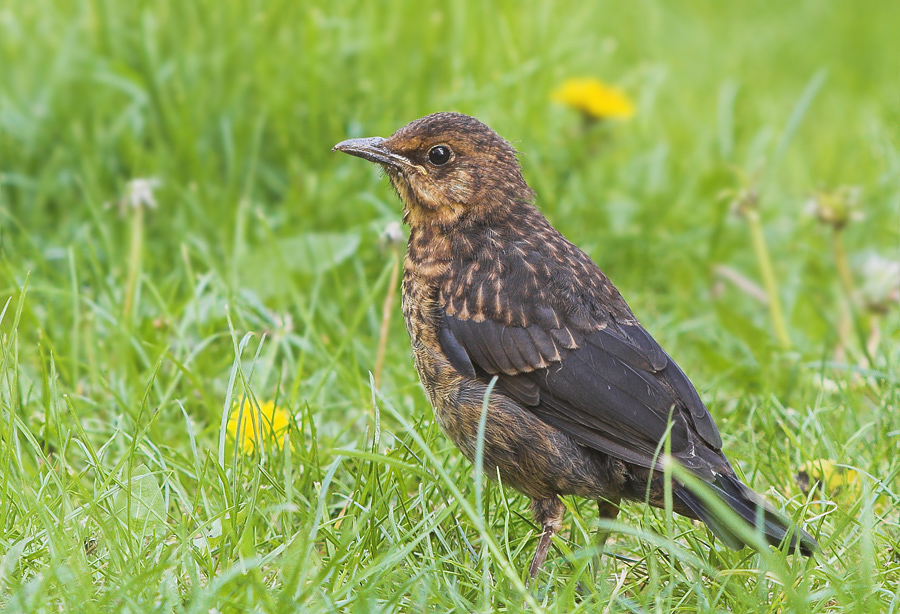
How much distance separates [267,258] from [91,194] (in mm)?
1053

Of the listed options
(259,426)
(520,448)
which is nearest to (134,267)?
(259,426)

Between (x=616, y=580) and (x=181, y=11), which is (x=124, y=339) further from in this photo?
(x=181, y=11)

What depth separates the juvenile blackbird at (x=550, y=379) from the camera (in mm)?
2969

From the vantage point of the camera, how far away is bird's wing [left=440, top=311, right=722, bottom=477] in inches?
117

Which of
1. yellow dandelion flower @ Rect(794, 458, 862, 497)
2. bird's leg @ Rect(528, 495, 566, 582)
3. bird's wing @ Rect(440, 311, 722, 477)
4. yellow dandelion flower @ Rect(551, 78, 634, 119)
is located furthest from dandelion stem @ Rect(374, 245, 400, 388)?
yellow dandelion flower @ Rect(551, 78, 634, 119)

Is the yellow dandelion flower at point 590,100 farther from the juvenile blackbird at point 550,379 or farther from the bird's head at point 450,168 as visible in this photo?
the juvenile blackbird at point 550,379

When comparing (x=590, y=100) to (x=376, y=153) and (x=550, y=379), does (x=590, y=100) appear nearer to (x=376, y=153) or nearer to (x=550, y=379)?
(x=376, y=153)

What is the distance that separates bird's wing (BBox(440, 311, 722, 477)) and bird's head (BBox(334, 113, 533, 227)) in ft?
1.67

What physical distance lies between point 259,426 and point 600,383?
105 centimetres

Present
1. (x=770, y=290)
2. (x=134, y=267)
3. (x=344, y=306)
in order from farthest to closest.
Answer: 1. (x=770, y=290)
2. (x=344, y=306)
3. (x=134, y=267)

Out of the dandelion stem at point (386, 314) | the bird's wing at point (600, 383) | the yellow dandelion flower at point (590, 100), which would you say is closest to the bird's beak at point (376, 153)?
the dandelion stem at point (386, 314)

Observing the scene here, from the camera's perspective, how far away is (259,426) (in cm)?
330

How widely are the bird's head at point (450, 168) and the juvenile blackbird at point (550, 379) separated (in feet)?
0.12

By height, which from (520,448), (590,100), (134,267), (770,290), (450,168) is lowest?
(520,448)
